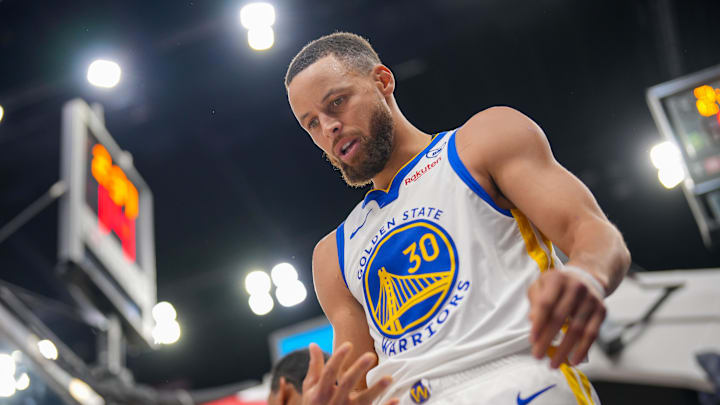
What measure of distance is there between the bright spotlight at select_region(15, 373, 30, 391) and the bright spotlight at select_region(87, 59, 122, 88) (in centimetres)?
207

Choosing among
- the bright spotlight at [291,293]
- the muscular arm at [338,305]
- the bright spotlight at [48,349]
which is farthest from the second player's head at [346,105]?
the bright spotlight at [48,349]

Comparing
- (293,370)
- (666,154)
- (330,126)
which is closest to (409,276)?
(330,126)

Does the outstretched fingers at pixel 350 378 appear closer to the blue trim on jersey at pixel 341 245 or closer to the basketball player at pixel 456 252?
the basketball player at pixel 456 252

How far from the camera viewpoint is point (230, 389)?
660 centimetres

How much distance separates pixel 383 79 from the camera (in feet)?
6.52

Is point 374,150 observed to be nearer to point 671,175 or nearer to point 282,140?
point 282,140

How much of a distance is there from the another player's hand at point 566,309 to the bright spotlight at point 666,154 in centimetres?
439

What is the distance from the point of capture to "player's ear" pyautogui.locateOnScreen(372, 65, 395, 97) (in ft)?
6.44

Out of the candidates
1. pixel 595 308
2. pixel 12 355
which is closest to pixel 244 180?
pixel 12 355

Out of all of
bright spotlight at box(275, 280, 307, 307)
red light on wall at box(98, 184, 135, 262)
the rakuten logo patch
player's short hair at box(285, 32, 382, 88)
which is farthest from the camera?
bright spotlight at box(275, 280, 307, 307)

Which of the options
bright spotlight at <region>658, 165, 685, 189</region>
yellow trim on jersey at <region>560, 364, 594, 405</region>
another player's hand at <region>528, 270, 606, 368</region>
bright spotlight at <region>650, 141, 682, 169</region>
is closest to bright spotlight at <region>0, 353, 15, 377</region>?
yellow trim on jersey at <region>560, 364, 594, 405</region>

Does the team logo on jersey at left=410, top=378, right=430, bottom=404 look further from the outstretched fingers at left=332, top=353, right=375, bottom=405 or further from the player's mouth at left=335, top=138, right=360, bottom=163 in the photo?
the player's mouth at left=335, top=138, right=360, bottom=163

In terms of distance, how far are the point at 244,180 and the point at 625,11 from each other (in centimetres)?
385

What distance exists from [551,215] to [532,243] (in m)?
0.13
